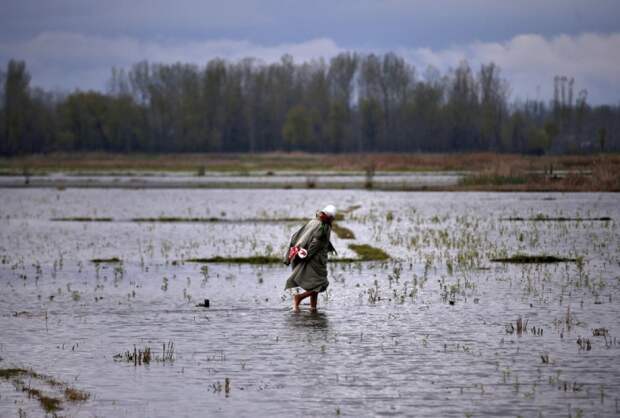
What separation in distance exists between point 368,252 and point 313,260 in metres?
10.4

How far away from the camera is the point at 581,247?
2703 cm

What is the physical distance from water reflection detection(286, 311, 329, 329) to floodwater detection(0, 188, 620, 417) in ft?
0.11

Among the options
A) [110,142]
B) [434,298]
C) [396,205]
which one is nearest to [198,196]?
[396,205]

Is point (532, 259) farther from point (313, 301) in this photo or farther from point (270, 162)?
point (270, 162)

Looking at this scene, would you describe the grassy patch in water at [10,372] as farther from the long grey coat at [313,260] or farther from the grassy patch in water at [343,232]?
the grassy patch in water at [343,232]

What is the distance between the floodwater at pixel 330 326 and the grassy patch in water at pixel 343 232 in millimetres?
379

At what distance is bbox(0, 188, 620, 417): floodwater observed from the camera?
10.6m

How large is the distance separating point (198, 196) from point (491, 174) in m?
18.6

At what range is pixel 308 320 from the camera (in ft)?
51.3

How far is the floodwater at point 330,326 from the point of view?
1058 cm

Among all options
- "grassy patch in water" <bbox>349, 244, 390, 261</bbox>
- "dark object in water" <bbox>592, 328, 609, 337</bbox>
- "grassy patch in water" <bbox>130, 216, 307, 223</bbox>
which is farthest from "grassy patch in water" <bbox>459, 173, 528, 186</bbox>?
"dark object in water" <bbox>592, 328, 609, 337</bbox>

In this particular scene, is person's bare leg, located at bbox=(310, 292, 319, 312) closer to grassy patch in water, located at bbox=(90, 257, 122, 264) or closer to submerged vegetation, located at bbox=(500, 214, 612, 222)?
grassy patch in water, located at bbox=(90, 257, 122, 264)

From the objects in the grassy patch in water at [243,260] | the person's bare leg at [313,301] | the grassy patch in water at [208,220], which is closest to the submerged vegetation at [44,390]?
the person's bare leg at [313,301]

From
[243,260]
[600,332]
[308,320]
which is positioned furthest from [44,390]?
[243,260]
